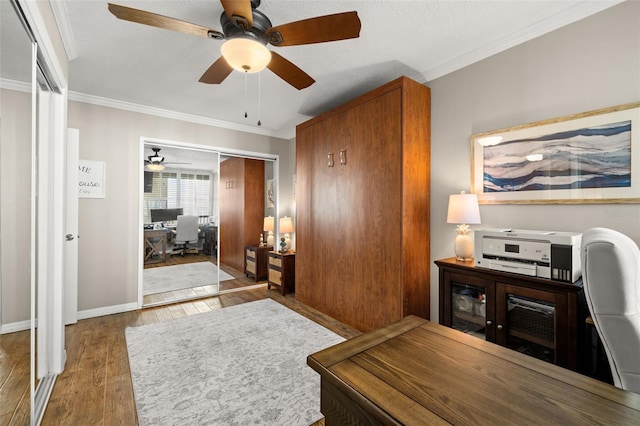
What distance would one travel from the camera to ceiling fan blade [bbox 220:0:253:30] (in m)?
1.49

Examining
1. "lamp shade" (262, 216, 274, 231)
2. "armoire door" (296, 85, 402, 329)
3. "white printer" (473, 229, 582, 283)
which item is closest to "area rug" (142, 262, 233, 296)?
"lamp shade" (262, 216, 274, 231)

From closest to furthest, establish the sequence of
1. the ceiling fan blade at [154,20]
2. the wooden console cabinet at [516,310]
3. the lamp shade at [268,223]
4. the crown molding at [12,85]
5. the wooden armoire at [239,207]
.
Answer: the crown molding at [12,85] → the ceiling fan blade at [154,20] → the wooden console cabinet at [516,310] → the wooden armoire at [239,207] → the lamp shade at [268,223]

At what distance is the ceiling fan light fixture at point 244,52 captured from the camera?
1695mm

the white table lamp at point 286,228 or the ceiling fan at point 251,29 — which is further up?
the ceiling fan at point 251,29

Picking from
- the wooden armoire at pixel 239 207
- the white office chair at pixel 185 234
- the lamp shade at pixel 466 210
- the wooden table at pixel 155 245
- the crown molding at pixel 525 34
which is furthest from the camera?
the wooden armoire at pixel 239 207

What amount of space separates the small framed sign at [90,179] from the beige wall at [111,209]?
2.0 inches

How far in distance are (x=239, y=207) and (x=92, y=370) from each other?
9.18ft

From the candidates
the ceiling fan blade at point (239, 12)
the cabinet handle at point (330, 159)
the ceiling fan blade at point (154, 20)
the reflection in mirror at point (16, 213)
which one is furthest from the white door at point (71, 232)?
the cabinet handle at point (330, 159)

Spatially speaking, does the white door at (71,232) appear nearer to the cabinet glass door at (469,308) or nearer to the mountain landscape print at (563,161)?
the cabinet glass door at (469,308)

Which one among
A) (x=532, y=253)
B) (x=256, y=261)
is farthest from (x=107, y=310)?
(x=532, y=253)

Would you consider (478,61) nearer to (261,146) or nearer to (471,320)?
(471,320)

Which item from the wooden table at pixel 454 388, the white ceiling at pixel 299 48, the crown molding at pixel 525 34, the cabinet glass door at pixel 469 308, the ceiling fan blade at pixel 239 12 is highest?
the white ceiling at pixel 299 48

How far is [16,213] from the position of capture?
4.59 feet

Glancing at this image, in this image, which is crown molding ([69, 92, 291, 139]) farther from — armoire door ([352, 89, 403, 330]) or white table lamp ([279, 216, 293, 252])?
armoire door ([352, 89, 403, 330])
